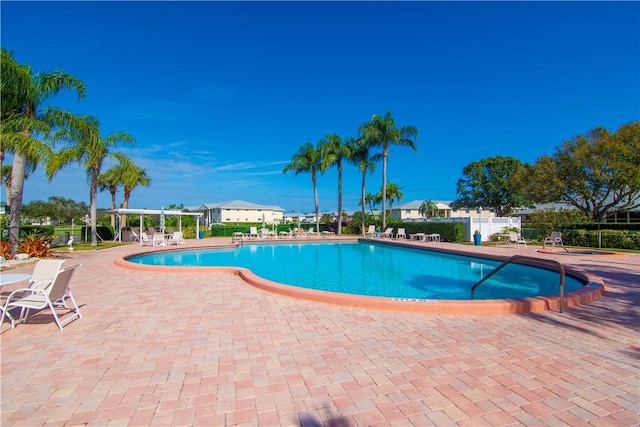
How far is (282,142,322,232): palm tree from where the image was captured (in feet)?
98.2

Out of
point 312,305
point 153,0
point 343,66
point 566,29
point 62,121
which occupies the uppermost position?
point 343,66

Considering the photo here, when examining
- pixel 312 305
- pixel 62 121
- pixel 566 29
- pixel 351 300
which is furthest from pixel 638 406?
pixel 62 121

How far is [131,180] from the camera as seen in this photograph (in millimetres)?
27484

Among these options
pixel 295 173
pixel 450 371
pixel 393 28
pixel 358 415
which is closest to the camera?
pixel 358 415

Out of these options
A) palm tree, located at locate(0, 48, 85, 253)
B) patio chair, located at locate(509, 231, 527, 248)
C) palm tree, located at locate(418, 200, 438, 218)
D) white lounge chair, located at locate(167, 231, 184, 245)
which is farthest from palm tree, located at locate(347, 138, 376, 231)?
palm tree, located at locate(418, 200, 438, 218)

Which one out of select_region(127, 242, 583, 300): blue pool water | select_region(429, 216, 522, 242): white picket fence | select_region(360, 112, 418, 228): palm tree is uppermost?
select_region(360, 112, 418, 228): palm tree

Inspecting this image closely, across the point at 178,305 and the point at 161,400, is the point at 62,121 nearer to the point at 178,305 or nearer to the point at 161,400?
the point at 178,305

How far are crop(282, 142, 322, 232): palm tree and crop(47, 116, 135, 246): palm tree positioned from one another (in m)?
13.7

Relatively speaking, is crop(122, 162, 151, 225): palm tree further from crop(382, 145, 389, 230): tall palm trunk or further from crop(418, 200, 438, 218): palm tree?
crop(418, 200, 438, 218): palm tree

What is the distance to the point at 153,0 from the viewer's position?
465 inches

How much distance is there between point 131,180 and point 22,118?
16488 mm

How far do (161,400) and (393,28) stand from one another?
52.2 ft

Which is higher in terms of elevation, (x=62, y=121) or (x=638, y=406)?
(x=62, y=121)

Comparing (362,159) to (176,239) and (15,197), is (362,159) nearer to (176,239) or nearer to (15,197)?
(176,239)
